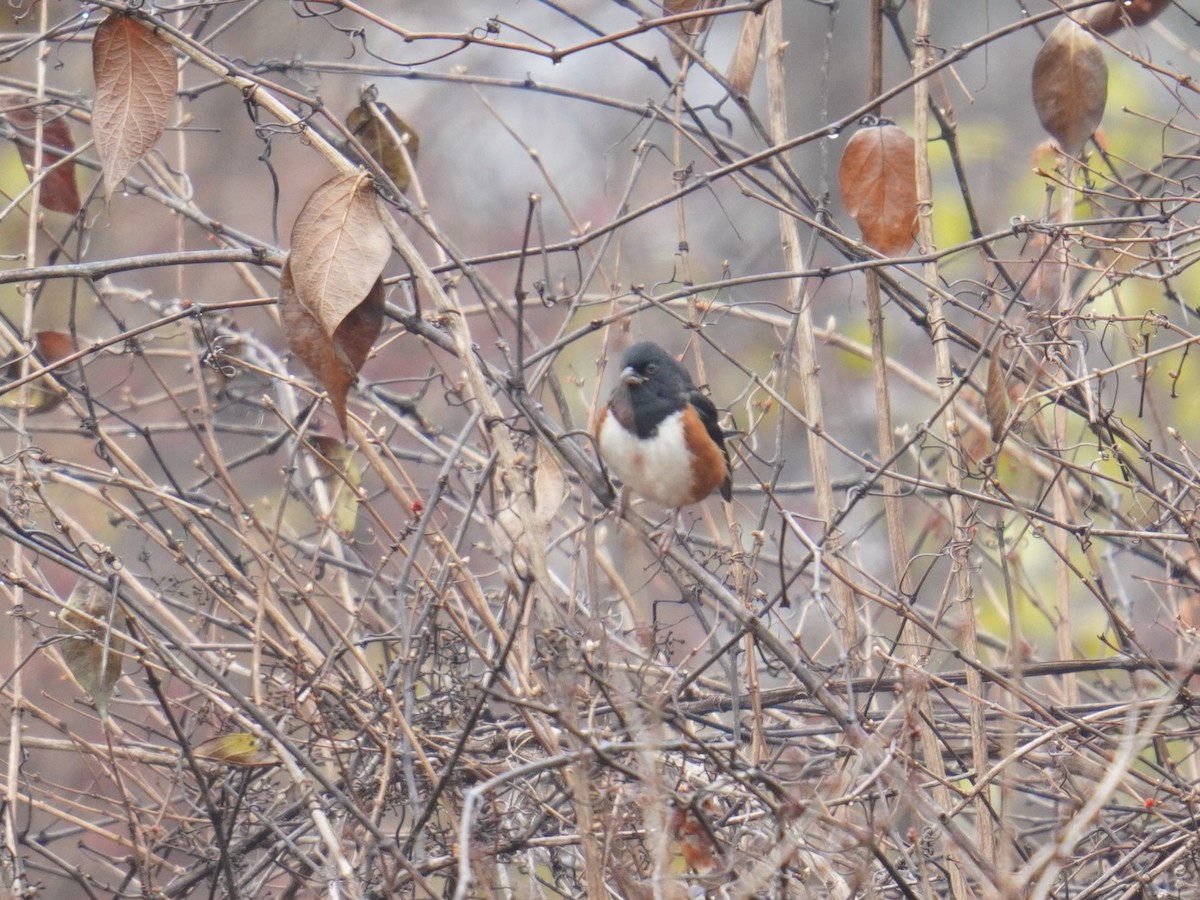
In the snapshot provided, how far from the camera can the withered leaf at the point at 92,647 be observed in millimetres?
1807

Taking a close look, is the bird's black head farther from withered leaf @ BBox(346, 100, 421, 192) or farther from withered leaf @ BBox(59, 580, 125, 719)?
withered leaf @ BBox(59, 580, 125, 719)

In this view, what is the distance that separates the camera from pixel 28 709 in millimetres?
2090

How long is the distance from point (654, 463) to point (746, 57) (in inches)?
36.6

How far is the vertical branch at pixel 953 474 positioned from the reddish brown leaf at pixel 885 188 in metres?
0.03

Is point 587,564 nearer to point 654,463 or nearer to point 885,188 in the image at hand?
point 885,188

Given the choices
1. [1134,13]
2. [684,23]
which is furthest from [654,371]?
[1134,13]

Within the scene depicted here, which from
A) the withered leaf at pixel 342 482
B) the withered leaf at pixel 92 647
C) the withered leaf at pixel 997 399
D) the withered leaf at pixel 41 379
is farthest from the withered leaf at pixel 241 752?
the withered leaf at pixel 997 399

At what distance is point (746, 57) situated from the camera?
2.42m

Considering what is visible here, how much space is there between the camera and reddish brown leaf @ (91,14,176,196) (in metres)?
1.75

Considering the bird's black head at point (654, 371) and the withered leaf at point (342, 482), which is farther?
the bird's black head at point (654, 371)

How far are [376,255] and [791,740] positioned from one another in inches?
50.8

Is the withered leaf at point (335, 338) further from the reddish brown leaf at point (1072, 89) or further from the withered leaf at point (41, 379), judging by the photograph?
the reddish brown leaf at point (1072, 89)

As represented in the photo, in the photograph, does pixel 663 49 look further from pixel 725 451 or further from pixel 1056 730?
pixel 1056 730

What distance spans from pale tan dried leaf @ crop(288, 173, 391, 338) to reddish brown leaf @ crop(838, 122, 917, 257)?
0.91 metres
